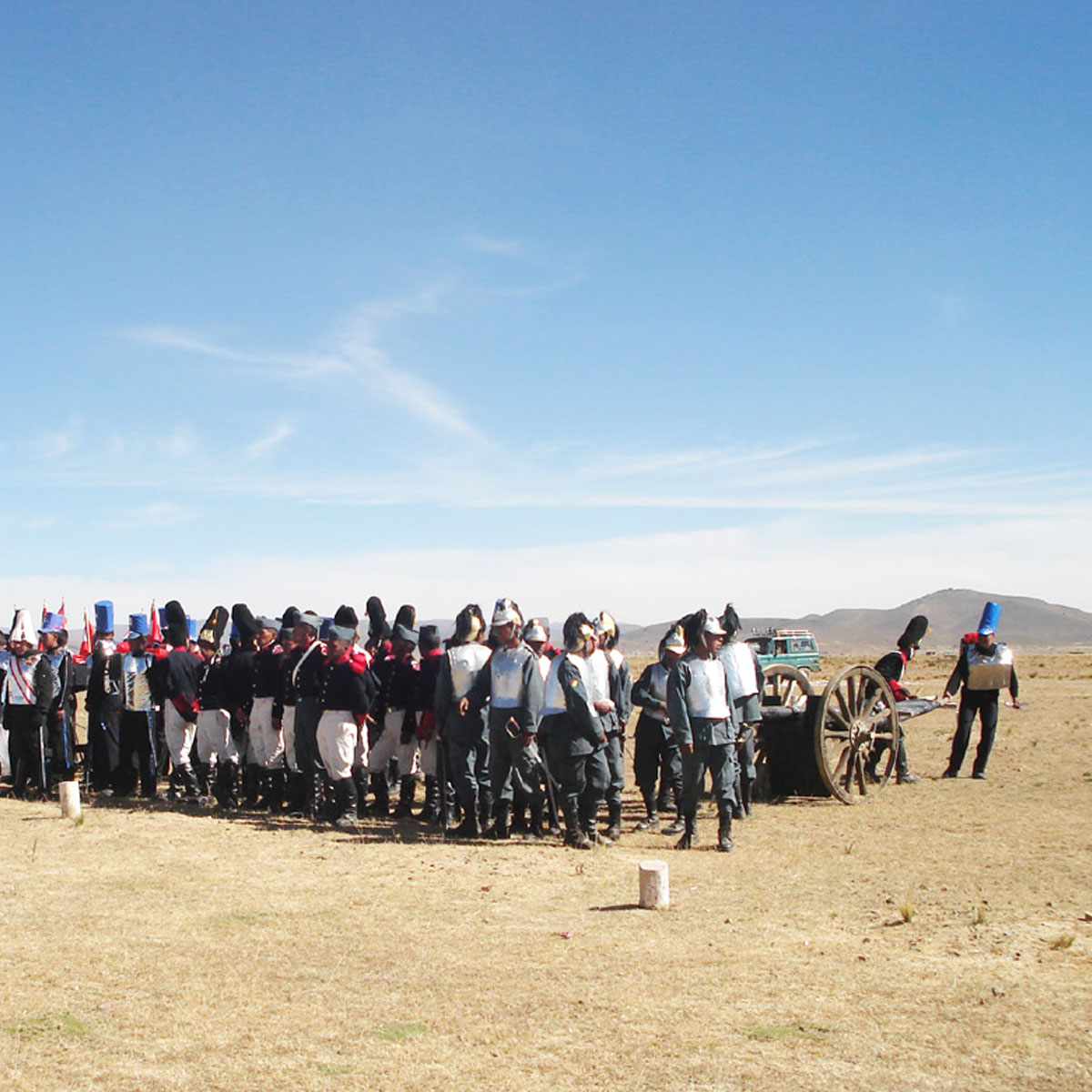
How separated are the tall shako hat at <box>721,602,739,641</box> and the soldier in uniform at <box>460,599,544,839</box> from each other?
2017mm

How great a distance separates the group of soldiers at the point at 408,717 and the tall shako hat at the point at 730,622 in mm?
15

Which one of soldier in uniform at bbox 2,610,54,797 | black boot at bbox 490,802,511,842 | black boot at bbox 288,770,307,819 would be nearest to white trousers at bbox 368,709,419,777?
black boot at bbox 288,770,307,819

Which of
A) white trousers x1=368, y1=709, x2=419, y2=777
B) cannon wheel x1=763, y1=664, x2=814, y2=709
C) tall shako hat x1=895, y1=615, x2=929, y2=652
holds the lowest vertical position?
white trousers x1=368, y1=709, x2=419, y2=777

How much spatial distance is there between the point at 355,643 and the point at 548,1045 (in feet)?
22.3

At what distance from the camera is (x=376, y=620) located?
48.3 ft

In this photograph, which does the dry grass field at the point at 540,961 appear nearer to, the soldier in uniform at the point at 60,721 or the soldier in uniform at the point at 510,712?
the soldier in uniform at the point at 510,712

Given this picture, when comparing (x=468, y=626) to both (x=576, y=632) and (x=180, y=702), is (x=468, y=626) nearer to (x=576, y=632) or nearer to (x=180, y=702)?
(x=576, y=632)

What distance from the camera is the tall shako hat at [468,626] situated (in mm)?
10609

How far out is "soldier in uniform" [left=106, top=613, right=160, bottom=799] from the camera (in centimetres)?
1294

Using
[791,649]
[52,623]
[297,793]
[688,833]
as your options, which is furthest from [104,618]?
[791,649]

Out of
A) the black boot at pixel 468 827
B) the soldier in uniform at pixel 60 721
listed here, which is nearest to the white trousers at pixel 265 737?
the black boot at pixel 468 827

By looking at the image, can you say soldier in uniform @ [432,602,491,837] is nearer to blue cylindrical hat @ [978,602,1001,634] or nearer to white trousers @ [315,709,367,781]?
white trousers @ [315,709,367,781]

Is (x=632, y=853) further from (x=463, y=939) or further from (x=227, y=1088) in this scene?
(x=227, y=1088)

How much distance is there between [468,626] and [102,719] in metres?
5.13
